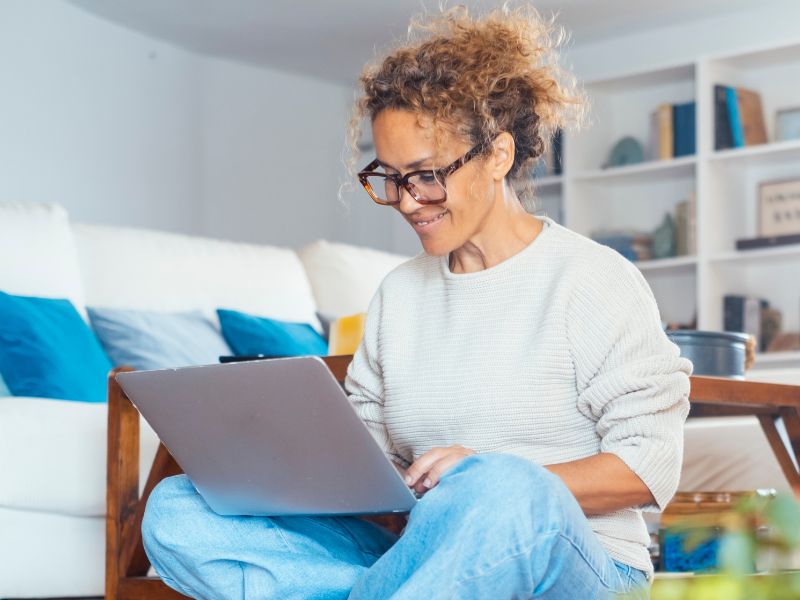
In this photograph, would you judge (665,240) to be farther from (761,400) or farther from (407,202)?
(407,202)

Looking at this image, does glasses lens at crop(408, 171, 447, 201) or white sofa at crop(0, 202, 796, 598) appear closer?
glasses lens at crop(408, 171, 447, 201)

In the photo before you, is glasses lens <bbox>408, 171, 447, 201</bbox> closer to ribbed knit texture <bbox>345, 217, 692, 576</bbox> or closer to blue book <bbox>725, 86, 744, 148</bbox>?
ribbed knit texture <bbox>345, 217, 692, 576</bbox>

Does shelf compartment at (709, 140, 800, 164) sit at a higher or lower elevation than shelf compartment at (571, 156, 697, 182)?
higher

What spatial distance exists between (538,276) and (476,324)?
A: 0.11m

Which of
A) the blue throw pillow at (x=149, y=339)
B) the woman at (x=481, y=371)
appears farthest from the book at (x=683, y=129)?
the woman at (x=481, y=371)

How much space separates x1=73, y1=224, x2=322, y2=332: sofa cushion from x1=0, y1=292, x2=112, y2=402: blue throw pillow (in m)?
Result: 0.43

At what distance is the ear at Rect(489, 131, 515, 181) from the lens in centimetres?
160

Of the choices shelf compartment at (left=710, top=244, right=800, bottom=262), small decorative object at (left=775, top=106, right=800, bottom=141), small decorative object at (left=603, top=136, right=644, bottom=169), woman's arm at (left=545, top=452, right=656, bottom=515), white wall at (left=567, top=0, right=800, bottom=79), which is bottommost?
woman's arm at (left=545, top=452, right=656, bottom=515)

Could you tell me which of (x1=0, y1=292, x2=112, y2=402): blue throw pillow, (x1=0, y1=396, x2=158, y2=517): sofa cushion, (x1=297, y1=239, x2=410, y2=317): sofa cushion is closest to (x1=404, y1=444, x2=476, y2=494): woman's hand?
(x1=0, y1=396, x2=158, y2=517): sofa cushion

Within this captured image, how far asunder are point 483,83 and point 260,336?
177 centimetres

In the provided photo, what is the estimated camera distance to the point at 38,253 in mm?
2828

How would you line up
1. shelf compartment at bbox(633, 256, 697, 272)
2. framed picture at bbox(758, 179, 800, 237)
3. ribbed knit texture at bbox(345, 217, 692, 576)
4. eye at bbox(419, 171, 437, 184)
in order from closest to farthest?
ribbed knit texture at bbox(345, 217, 692, 576), eye at bbox(419, 171, 437, 184), framed picture at bbox(758, 179, 800, 237), shelf compartment at bbox(633, 256, 697, 272)

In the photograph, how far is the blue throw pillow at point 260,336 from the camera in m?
3.20

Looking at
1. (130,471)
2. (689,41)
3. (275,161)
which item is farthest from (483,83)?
(275,161)
